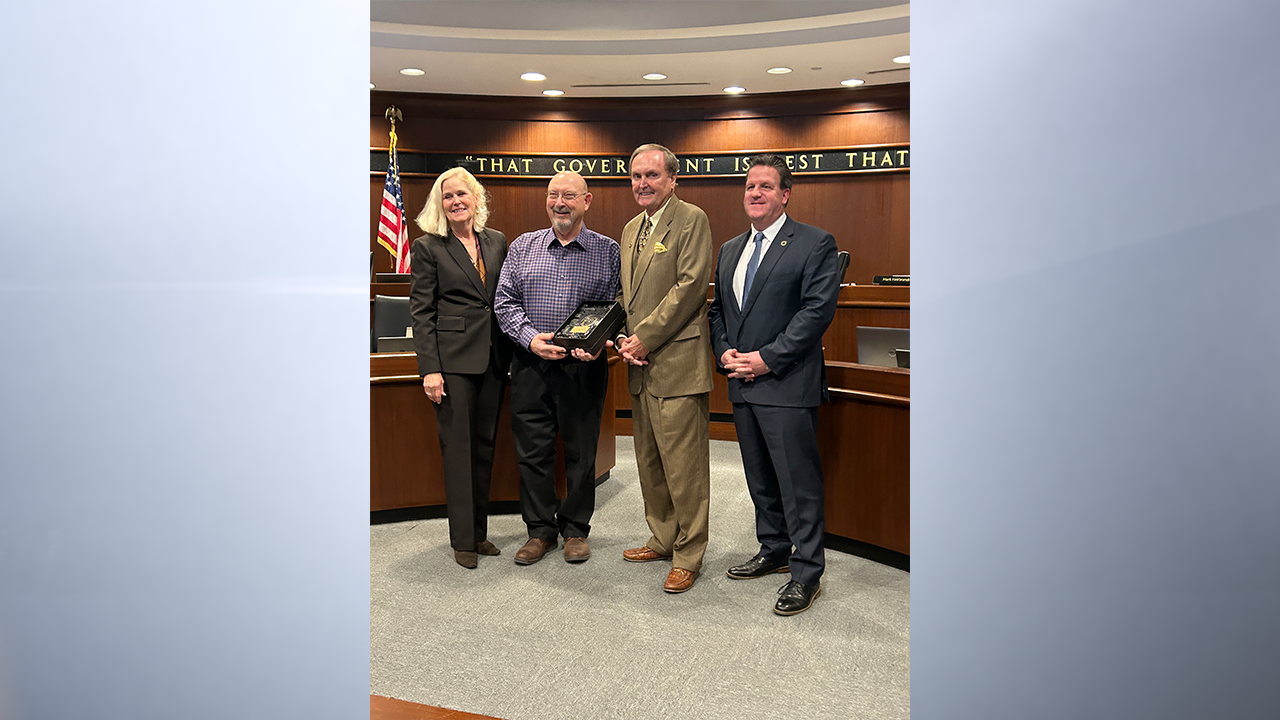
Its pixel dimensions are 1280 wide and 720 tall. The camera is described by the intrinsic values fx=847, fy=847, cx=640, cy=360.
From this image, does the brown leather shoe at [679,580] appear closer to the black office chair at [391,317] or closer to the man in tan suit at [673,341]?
the man in tan suit at [673,341]

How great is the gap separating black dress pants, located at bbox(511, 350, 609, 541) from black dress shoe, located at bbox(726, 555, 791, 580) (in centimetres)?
66

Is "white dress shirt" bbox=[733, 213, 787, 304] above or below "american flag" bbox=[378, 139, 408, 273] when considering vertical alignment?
below

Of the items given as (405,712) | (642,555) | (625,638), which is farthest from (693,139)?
(405,712)

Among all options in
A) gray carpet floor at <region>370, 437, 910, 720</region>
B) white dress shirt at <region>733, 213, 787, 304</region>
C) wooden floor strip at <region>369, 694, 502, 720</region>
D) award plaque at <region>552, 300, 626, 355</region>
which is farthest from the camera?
award plaque at <region>552, 300, 626, 355</region>

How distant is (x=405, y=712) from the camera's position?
167cm

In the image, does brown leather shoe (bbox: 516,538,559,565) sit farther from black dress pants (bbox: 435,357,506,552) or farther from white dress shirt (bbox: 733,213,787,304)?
white dress shirt (bbox: 733,213,787,304)

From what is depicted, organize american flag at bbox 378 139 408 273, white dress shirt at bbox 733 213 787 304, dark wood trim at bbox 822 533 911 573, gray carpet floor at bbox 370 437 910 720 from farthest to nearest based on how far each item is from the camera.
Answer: american flag at bbox 378 139 408 273, dark wood trim at bbox 822 533 911 573, white dress shirt at bbox 733 213 787 304, gray carpet floor at bbox 370 437 910 720

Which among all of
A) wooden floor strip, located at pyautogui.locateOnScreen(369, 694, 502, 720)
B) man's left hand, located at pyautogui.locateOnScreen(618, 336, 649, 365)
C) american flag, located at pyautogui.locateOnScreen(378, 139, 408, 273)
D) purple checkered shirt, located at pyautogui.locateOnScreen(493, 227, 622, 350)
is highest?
american flag, located at pyautogui.locateOnScreen(378, 139, 408, 273)

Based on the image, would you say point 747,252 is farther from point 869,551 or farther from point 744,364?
point 869,551

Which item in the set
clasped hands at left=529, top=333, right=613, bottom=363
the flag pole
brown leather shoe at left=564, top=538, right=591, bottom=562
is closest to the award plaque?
clasped hands at left=529, top=333, right=613, bottom=363

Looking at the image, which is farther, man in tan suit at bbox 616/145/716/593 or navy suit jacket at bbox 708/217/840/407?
man in tan suit at bbox 616/145/716/593

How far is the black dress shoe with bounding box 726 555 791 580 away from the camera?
3.19m
